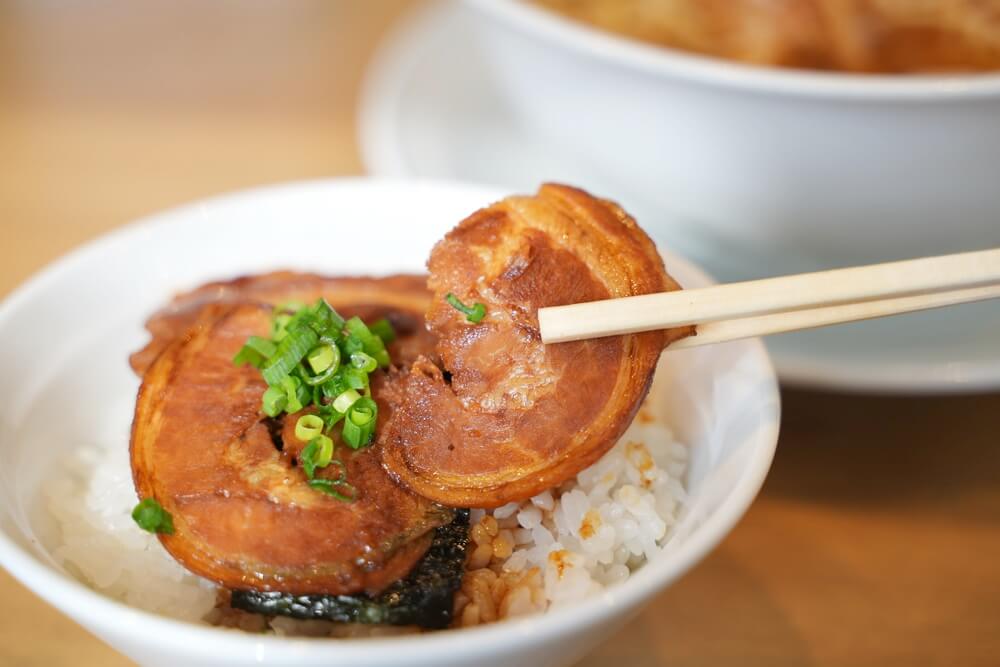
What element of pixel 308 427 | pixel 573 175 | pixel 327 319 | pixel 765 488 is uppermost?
pixel 327 319

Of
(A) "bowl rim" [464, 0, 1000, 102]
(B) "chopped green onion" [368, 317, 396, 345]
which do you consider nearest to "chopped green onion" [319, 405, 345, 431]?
(B) "chopped green onion" [368, 317, 396, 345]

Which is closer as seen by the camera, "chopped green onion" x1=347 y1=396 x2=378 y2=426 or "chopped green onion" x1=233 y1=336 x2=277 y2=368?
"chopped green onion" x1=347 y1=396 x2=378 y2=426

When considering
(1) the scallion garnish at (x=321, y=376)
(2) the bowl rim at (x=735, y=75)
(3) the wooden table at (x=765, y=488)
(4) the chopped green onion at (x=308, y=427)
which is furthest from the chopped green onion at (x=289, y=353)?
(2) the bowl rim at (x=735, y=75)

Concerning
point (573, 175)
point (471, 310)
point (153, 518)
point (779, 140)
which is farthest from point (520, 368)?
point (573, 175)

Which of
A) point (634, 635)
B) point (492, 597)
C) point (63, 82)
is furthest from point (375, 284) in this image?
point (63, 82)

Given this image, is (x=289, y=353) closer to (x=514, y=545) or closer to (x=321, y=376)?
(x=321, y=376)

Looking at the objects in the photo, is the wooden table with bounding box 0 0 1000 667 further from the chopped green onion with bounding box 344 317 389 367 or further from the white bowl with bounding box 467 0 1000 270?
the chopped green onion with bounding box 344 317 389 367

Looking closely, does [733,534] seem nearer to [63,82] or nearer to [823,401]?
[823,401]
